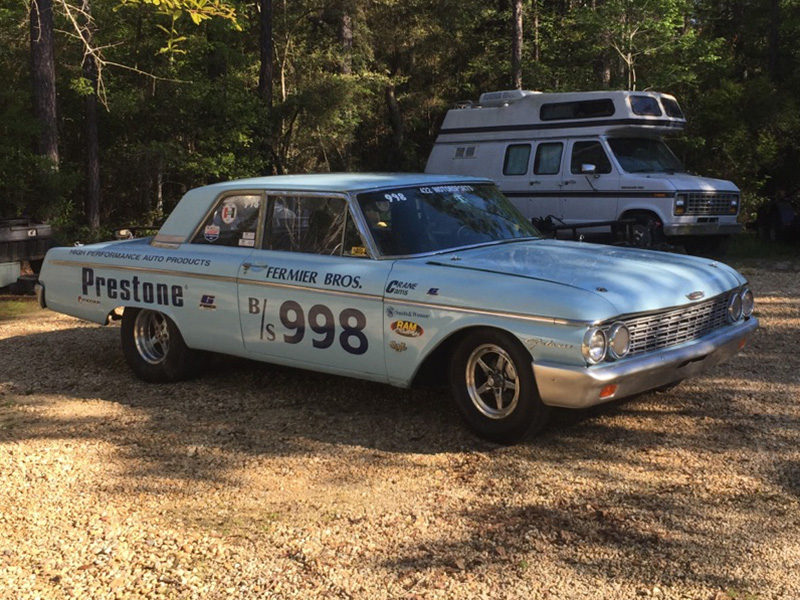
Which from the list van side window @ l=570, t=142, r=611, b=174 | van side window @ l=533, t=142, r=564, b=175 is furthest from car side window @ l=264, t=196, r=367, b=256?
van side window @ l=533, t=142, r=564, b=175

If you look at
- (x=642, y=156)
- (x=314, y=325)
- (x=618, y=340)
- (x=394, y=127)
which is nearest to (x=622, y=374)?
(x=618, y=340)

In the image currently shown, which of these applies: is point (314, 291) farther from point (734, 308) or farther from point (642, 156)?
point (642, 156)

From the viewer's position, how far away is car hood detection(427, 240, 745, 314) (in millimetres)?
4953

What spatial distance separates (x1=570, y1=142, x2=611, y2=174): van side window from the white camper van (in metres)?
0.01

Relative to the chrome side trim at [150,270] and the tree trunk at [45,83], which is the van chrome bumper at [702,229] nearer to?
the chrome side trim at [150,270]

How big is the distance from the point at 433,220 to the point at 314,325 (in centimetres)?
104

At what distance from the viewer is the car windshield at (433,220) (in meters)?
5.75

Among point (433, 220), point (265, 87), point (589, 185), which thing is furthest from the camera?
point (265, 87)

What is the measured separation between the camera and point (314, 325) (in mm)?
5766

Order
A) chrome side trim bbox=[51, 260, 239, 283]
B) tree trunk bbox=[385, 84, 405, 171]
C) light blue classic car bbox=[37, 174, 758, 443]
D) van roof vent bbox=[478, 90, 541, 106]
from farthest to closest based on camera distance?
1. tree trunk bbox=[385, 84, 405, 171]
2. van roof vent bbox=[478, 90, 541, 106]
3. chrome side trim bbox=[51, 260, 239, 283]
4. light blue classic car bbox=[37, 174, 758, 443]

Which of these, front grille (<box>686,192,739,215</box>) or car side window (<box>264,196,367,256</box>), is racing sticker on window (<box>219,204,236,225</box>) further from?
front grille (<box>686,192,739,215</box>)

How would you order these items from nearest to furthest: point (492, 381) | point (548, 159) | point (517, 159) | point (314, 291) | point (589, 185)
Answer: point (492, 381) < point (314, 291) < point (589, 185) < point (548, 159) < point (517, 159)

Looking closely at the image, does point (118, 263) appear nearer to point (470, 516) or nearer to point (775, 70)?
point (470, 516)

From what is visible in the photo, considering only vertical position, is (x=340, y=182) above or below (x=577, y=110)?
below
